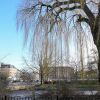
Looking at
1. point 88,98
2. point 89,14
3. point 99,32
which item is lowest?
point 88,98

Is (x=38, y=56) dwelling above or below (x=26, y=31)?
below

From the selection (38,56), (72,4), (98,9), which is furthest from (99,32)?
(38,56)

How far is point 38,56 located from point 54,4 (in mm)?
2397

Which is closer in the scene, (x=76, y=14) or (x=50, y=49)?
(x=50, y=49)

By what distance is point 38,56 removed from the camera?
39.5ft

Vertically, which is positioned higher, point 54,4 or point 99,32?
point 54,4

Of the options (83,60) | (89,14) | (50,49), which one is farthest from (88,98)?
(89,14)

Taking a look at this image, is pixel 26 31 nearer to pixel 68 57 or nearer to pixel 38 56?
pixel 38 56

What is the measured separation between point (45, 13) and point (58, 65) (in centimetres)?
226

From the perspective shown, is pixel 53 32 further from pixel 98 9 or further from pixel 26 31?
pixel 98 9

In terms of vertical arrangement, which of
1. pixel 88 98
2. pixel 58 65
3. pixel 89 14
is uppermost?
pixel 89 14

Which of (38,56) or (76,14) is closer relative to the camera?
(38,56)

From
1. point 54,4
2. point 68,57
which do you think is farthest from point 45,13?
point 68,57

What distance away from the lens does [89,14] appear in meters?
12.7
